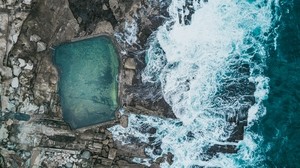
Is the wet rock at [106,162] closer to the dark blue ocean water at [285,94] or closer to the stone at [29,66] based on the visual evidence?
the stone at [29,66]

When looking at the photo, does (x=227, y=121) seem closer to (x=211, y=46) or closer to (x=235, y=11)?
(x=211, y=46)

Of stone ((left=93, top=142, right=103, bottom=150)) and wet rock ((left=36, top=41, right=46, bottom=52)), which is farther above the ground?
wet rock ((left=36, top=41, right=46, bottom=52))

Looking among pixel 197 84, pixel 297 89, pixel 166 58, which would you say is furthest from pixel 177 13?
pixel 297 89

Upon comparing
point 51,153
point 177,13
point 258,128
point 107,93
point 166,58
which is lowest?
point 51,153

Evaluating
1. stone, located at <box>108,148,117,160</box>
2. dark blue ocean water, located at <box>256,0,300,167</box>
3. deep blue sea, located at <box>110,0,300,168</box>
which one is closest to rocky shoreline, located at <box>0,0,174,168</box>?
stone, located at <box>108,148,117,160</box>

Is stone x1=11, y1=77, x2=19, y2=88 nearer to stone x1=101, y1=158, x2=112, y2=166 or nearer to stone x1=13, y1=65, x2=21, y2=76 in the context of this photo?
stone x1=13, y1=65, x2=21, y2=76

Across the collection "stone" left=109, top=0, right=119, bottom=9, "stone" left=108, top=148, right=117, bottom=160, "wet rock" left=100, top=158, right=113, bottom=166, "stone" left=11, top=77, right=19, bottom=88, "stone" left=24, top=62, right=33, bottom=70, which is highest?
"stone" left=109, top=0, right=119, bottom=9
